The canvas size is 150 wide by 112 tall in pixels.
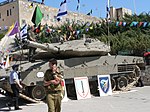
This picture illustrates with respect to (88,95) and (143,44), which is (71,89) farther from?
(143,44)

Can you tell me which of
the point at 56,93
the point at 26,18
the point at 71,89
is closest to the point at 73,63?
the point at 71,89

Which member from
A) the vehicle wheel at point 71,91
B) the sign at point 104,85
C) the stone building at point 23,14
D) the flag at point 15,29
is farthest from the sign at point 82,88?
the stone building at point 23,14

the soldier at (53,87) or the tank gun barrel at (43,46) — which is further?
the tank gun barrel at (43,46)

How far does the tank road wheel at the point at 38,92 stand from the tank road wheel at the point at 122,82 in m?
3.89

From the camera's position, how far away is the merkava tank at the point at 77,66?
12242mm

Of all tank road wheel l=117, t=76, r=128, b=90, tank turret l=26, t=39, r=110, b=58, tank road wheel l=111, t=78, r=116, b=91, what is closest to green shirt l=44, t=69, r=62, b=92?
tank turret l=26, t=39, r=110, b=58

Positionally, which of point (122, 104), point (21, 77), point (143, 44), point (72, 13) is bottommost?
point (122, 104)

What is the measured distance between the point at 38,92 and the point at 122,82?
4326 mm

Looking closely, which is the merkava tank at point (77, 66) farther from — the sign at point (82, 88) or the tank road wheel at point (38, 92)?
the sign at point (82, 88)

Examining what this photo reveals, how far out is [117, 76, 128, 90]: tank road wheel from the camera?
14.8m

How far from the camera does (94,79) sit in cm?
1388

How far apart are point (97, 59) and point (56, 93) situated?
6998 millimetres

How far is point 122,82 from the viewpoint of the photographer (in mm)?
15023

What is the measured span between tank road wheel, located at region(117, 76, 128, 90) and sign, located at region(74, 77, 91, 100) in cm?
197
